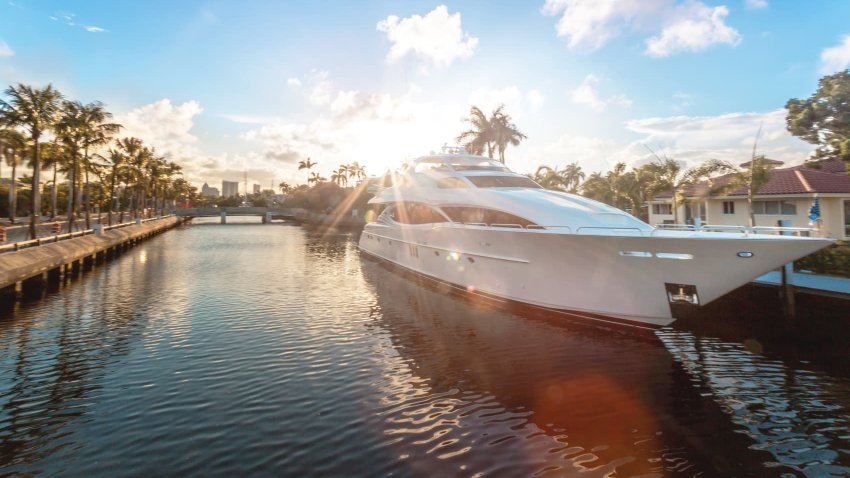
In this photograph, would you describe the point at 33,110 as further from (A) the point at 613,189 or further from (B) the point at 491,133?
(A) the point at 613,189

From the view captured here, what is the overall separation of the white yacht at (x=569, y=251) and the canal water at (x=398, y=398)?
3.61 feet

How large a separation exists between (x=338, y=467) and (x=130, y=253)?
3583cm

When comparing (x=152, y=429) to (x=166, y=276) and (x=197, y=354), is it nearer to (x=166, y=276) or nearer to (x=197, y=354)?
(x=197, y=354)

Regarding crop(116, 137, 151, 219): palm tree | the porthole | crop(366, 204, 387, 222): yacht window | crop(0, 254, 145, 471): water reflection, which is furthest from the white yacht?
crop(116, 137, 151, 219): palm tree

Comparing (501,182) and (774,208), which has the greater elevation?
(501,182)

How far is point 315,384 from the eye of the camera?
826cm

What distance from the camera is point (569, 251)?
1209cm

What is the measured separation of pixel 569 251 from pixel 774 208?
23578mm

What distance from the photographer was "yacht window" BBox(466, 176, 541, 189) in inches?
698

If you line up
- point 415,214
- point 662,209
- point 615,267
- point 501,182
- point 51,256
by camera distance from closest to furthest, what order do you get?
point 615,267 → point 501,182 → point 51,256 → point 415,214 → point 662,209

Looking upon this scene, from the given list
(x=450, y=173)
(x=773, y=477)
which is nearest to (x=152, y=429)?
(x=773, y=477)

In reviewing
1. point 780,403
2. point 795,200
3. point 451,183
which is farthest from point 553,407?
point 795,200

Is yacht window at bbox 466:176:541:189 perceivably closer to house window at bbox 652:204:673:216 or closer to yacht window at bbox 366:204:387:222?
yacht window at bbox 366:204:387:222

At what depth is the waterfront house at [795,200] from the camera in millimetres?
24688
